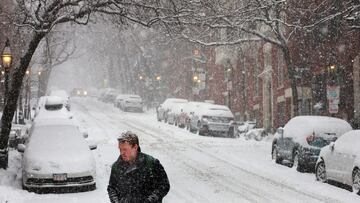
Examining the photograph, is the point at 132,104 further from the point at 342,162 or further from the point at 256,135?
the point at 342,162

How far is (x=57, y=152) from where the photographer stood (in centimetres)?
1503

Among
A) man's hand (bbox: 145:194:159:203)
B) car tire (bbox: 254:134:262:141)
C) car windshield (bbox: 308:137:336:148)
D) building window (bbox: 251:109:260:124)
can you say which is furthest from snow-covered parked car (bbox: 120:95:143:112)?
man's hand (bbox: 145:194:159:203)

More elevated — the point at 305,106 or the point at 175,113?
the point at 305,106

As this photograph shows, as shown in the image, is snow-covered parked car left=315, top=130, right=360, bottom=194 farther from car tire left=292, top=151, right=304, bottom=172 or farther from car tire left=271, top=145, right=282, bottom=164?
car tire left=271, top=145, right=282, bottom=164

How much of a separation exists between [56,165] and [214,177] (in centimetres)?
490

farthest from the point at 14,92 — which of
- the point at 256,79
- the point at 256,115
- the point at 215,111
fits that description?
the point at 256,79

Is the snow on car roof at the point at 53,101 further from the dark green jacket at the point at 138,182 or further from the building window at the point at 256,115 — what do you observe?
the dark green jacket at the point at 138,182

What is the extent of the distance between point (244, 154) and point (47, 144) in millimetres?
10343

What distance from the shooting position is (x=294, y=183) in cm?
1594

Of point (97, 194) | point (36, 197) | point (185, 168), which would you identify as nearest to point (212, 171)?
point (185, 168)

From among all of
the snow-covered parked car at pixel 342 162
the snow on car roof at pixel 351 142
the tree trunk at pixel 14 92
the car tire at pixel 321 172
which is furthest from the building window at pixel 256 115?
the tree trunk at pixel 14 92

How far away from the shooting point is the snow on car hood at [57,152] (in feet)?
47.2

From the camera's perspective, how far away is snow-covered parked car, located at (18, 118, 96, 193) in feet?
46.7

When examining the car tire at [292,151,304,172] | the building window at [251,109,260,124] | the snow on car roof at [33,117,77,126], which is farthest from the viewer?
the building window at [251,109,260,124]
